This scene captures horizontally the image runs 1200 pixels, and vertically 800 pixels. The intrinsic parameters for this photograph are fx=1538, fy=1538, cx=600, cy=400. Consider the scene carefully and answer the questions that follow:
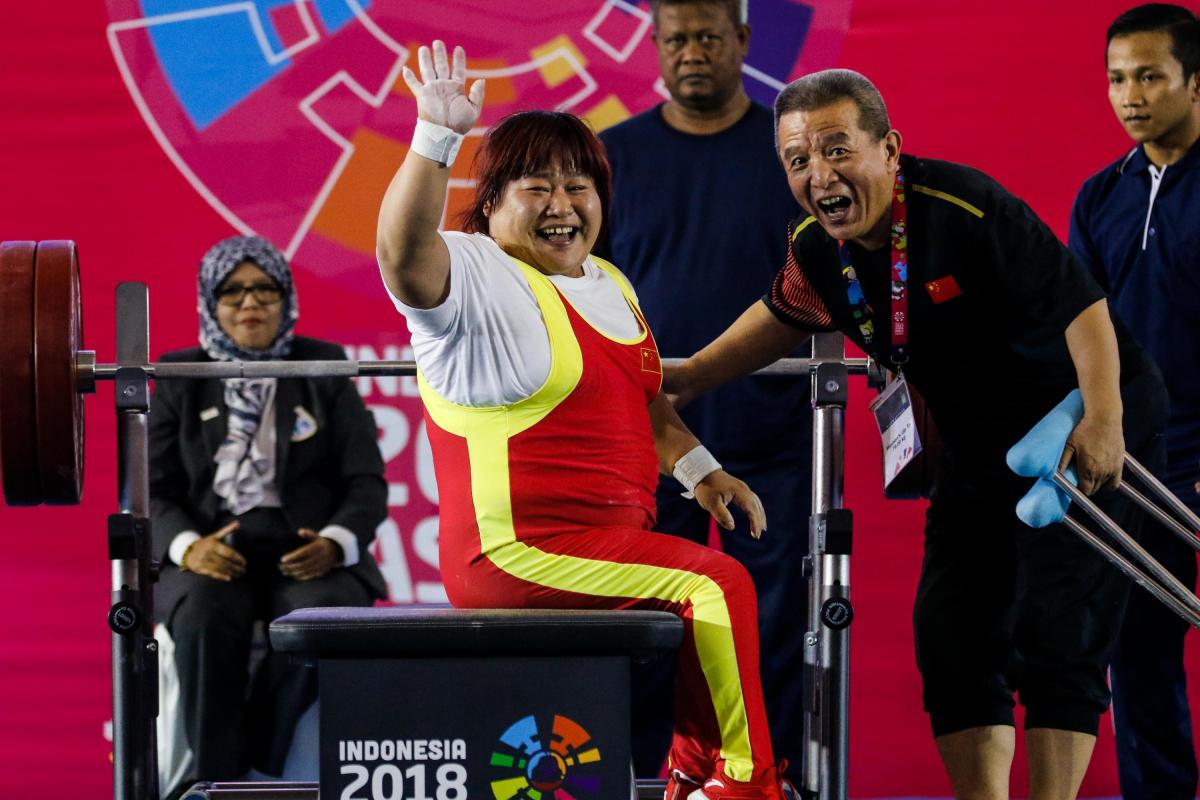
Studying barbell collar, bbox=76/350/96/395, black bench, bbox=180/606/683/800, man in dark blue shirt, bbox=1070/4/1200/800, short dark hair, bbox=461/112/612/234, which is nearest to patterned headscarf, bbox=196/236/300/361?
barbell collar, bbox=76/350/96/395

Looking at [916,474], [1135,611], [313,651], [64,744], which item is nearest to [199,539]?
[64,744]

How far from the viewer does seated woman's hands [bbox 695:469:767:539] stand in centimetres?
253

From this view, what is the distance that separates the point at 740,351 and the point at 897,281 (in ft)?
1.33

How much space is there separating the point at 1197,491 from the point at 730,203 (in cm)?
120

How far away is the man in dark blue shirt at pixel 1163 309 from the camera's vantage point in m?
3.38

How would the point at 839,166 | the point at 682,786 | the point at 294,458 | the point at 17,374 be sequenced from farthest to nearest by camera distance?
the point at 294,458, the point at 17,374, the point at 839,166, the point at 682,786

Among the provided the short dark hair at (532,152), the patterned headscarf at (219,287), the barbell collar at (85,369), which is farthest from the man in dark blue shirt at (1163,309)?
the barbell collar at (85,369)

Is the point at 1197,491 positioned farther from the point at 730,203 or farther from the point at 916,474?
the point at 730,203

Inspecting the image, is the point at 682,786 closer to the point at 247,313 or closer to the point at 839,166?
the point at 839,166

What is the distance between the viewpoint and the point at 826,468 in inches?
111

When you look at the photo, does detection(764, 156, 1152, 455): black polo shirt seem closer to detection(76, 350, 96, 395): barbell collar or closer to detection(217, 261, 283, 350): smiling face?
detection(76, 350, 96, 395): barbell collar

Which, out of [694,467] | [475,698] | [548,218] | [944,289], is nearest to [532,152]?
[548,218]

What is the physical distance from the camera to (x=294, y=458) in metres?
3.63

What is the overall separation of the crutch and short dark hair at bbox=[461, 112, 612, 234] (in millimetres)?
772
